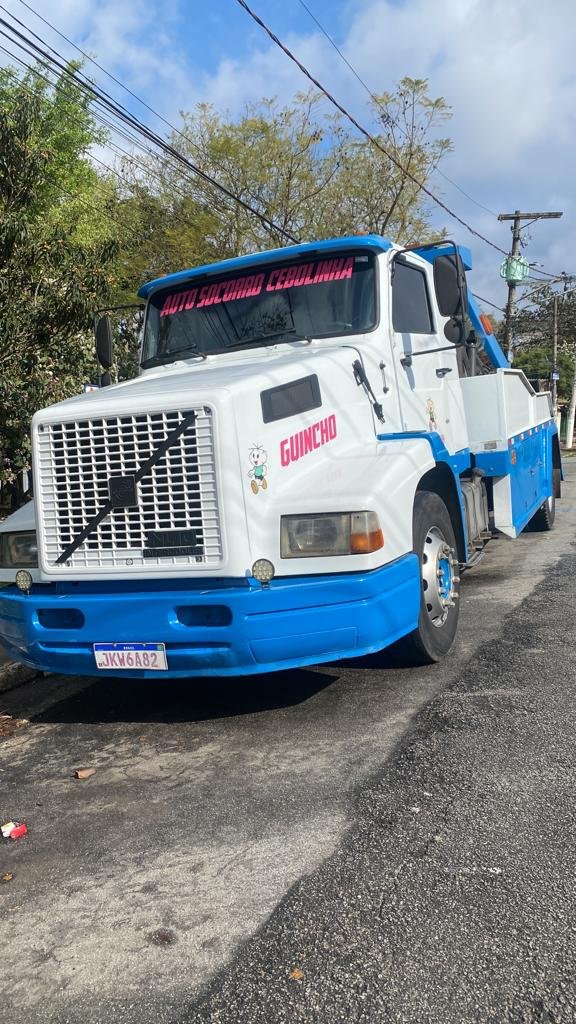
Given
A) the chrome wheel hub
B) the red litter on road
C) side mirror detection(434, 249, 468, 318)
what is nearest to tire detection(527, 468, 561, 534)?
side mirror detection(434, 249, 468, 318)

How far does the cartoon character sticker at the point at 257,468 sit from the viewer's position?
4.29m

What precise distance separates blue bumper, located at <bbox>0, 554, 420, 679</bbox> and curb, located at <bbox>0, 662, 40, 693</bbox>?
5.18 feet

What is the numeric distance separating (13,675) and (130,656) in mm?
2011

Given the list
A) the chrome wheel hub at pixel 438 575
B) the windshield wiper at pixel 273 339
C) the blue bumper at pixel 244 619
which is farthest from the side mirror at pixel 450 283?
the blue bumper at pixel 244 619

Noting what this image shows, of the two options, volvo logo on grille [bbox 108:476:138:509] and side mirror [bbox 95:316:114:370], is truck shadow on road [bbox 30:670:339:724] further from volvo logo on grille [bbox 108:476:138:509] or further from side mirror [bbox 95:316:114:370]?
side mirror [bbox 95:316:114:370]

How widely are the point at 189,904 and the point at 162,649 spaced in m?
1.60

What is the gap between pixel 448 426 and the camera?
21.8ft

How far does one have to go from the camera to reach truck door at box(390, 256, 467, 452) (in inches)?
227

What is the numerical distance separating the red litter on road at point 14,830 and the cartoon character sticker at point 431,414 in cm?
383

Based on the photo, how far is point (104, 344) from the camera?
6.41 m

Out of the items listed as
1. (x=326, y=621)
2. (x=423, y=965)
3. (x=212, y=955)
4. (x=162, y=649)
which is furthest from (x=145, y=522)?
(x=423, y=965)

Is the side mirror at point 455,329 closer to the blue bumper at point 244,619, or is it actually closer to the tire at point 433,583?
the tire at point 433,583

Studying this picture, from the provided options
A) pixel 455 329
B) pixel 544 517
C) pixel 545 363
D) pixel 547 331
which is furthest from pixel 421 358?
pixel 545 363

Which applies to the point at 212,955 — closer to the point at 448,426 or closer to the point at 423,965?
the point at 423,965
